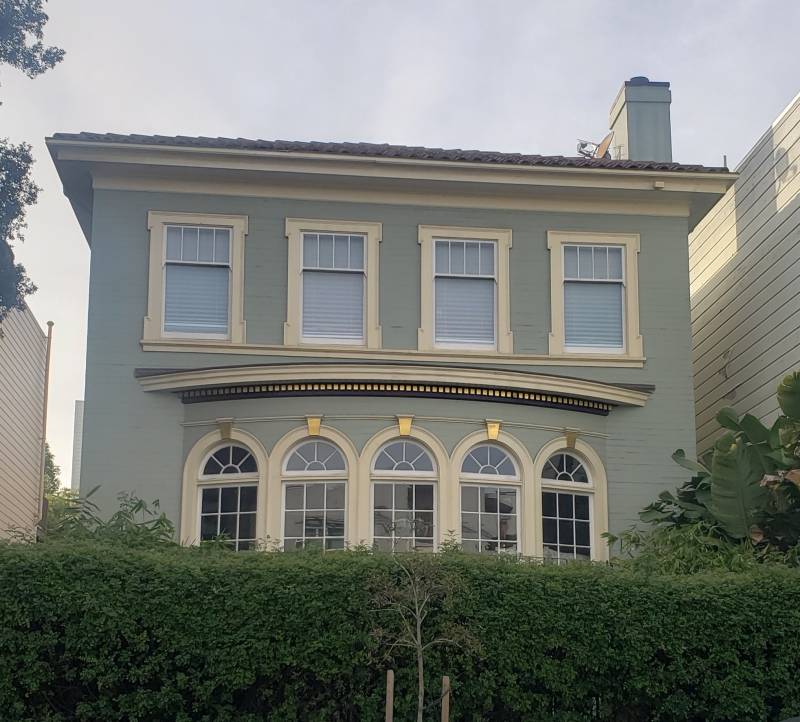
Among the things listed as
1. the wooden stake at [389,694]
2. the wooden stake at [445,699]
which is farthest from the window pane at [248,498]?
the wooden stake at [445,699]

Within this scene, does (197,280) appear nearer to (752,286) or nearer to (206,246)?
(206,246)

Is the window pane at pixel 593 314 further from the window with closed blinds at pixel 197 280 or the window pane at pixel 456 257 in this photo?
the window with closed blinds at pixel 197 280

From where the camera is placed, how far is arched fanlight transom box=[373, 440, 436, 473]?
58.4 ft

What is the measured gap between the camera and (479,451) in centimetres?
1806

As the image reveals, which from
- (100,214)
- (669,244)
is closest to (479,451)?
(669,244)

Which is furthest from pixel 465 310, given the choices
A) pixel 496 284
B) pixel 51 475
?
pixel 51 475

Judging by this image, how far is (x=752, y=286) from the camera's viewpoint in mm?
20234

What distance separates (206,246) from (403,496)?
15.3 feet

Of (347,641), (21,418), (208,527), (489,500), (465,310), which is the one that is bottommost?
(347,641)

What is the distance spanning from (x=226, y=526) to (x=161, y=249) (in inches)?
162

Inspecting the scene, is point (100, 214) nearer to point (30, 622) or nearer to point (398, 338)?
point (398, 338)

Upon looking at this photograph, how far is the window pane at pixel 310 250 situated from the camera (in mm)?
19141

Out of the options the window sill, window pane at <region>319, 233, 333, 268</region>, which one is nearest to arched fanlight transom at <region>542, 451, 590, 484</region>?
the window sill

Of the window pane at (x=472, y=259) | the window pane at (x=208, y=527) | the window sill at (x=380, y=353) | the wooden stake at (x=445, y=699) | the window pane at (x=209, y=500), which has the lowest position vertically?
the wooden stake at (x=445, y=699)
